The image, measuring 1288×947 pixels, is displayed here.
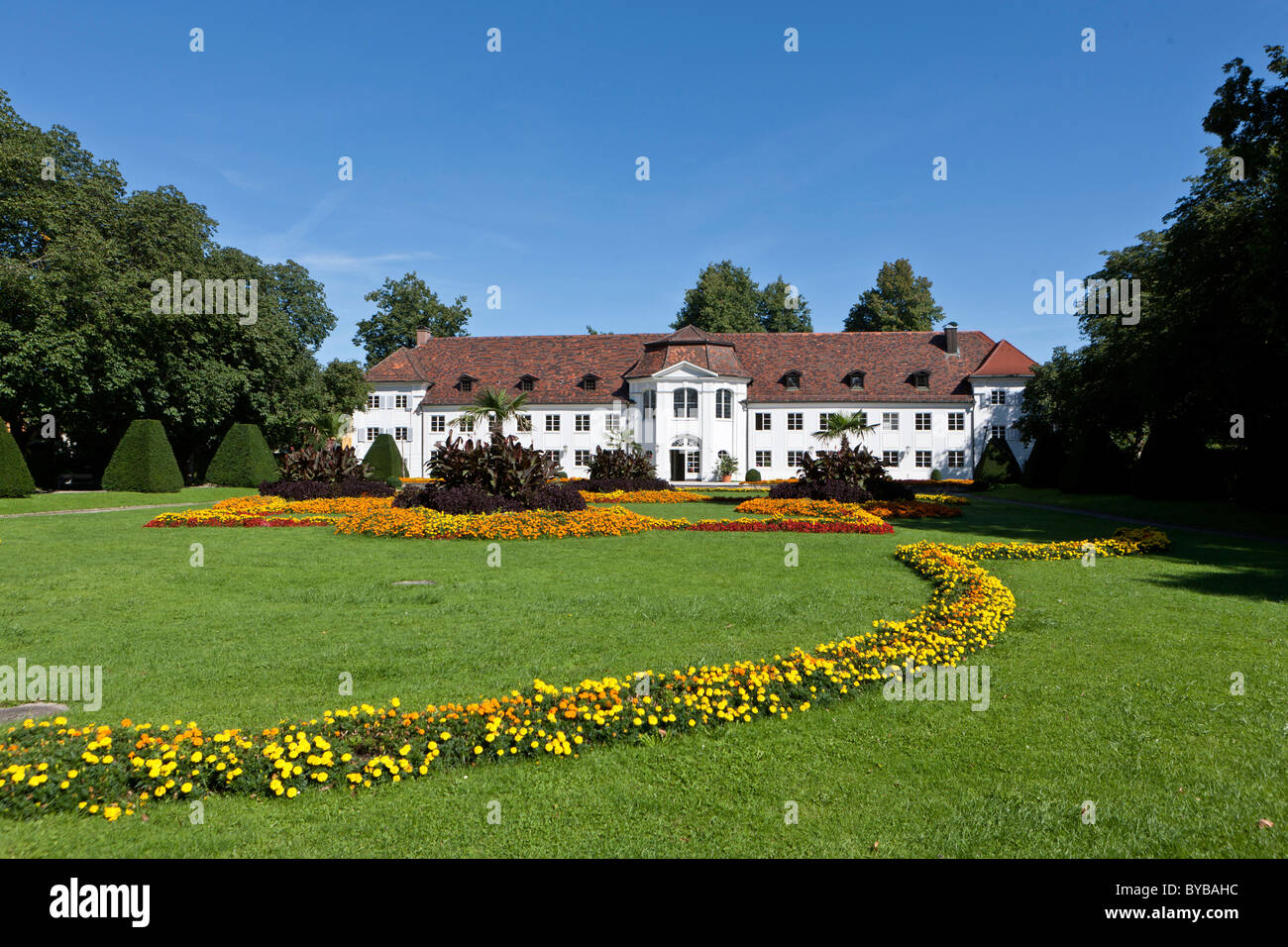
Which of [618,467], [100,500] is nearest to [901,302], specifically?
[618,467]

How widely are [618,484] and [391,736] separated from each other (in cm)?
2551

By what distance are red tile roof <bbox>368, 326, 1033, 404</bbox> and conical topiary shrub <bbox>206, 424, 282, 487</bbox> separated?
633 inches

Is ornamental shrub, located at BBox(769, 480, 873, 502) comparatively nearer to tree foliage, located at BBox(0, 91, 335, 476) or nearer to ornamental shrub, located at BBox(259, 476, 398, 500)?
ornamental shrub, located at BBox(259, 476, 398, 500)

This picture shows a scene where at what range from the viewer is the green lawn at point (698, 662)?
3779 mm

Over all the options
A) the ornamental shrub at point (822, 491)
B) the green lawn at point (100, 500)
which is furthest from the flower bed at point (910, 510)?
the green lawn at point (100, 500)

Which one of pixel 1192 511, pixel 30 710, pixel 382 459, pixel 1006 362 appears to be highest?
pixel 1006 362

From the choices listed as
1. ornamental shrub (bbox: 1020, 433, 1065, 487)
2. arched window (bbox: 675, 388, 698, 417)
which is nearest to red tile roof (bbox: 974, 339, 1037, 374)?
ornamental shrub (bbox: 1020, 433, 1065, 487)

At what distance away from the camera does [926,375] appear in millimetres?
47781

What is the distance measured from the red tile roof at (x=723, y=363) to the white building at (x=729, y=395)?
100 millimetres

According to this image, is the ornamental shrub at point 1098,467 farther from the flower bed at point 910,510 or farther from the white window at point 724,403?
the white window at point 724,403

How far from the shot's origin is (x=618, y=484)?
30.1 metres

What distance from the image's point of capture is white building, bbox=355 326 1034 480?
151 ft

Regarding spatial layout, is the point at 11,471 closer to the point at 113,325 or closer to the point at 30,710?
the point at 113,325
